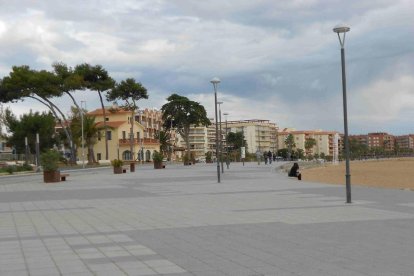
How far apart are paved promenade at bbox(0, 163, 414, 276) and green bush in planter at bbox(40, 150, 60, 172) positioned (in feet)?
45.1

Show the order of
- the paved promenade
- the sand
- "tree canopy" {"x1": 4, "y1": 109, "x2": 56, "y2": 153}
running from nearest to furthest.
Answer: the paved promenade, the sand, "tree canopy" {"x1": 4, "y1": 109, "x2": 56, "y2": 153}

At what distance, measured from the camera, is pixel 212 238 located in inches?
344

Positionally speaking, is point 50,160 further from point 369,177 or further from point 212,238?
point 212,238

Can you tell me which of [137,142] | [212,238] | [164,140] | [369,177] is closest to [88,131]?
[137,142]

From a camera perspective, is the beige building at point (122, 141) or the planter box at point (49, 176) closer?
the planter box at point (49, 176)

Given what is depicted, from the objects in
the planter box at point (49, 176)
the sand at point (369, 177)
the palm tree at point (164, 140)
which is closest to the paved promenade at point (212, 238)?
the sand at point (369, 177)

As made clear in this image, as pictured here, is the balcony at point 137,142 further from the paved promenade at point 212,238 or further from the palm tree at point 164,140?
the paved promenade at point 212,238

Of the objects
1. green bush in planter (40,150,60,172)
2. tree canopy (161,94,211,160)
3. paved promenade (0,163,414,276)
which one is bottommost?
paved promenade (0,163,414,276)

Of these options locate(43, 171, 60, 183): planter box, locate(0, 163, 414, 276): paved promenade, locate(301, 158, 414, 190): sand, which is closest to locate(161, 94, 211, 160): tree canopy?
locate(301, 158, 414, 190): sand

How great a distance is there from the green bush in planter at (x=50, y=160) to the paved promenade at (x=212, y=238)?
13.7 meters

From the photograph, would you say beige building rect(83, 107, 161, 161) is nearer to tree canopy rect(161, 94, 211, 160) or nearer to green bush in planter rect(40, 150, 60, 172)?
tree canopy rect(161, 94, 211, 160)

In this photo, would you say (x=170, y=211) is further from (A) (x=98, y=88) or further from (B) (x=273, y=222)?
(A) (x=98, y=88)

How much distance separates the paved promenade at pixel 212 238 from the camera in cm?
649

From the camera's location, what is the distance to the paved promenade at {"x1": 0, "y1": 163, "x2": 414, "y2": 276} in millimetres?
6488
